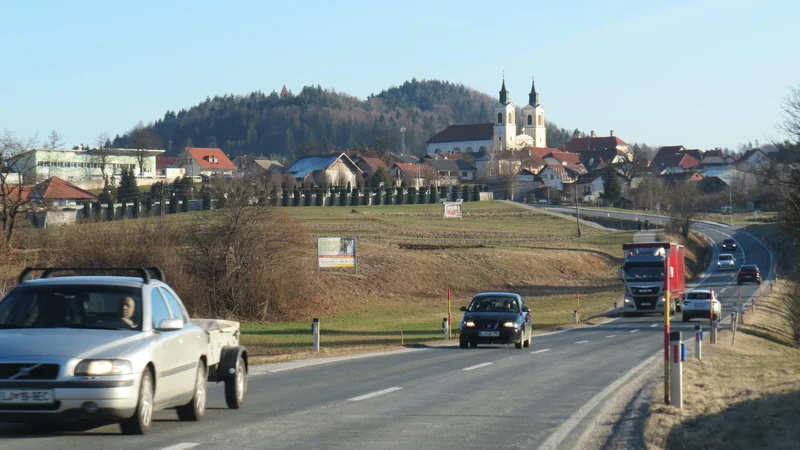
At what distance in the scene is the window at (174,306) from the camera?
1186 cm

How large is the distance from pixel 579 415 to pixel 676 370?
5.41 feet

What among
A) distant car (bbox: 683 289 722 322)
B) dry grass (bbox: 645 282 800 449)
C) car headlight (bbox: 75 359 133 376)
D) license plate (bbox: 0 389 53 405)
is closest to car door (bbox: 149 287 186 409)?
car headlight (bbox: 75 359 133 376)

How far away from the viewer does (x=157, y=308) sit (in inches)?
447

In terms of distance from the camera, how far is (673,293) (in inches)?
1983

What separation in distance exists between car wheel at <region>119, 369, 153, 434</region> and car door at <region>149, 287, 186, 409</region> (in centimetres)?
15

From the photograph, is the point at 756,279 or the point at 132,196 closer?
the point at 756,279

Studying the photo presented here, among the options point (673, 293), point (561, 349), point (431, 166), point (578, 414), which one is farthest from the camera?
point (431, 166)

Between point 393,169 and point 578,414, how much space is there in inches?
6609

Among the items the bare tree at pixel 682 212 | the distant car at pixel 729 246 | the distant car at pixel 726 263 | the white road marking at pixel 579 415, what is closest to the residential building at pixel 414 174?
the bare tree at pixel 682 212

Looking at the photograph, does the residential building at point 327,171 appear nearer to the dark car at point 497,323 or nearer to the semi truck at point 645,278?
the semi truck at point 645,278

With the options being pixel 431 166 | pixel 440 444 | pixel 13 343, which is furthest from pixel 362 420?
pixel 431 166

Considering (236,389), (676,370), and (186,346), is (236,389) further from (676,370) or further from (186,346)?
(676,370)

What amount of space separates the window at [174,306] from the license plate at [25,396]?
7.65 ft

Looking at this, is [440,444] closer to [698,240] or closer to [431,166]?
[698,240]
